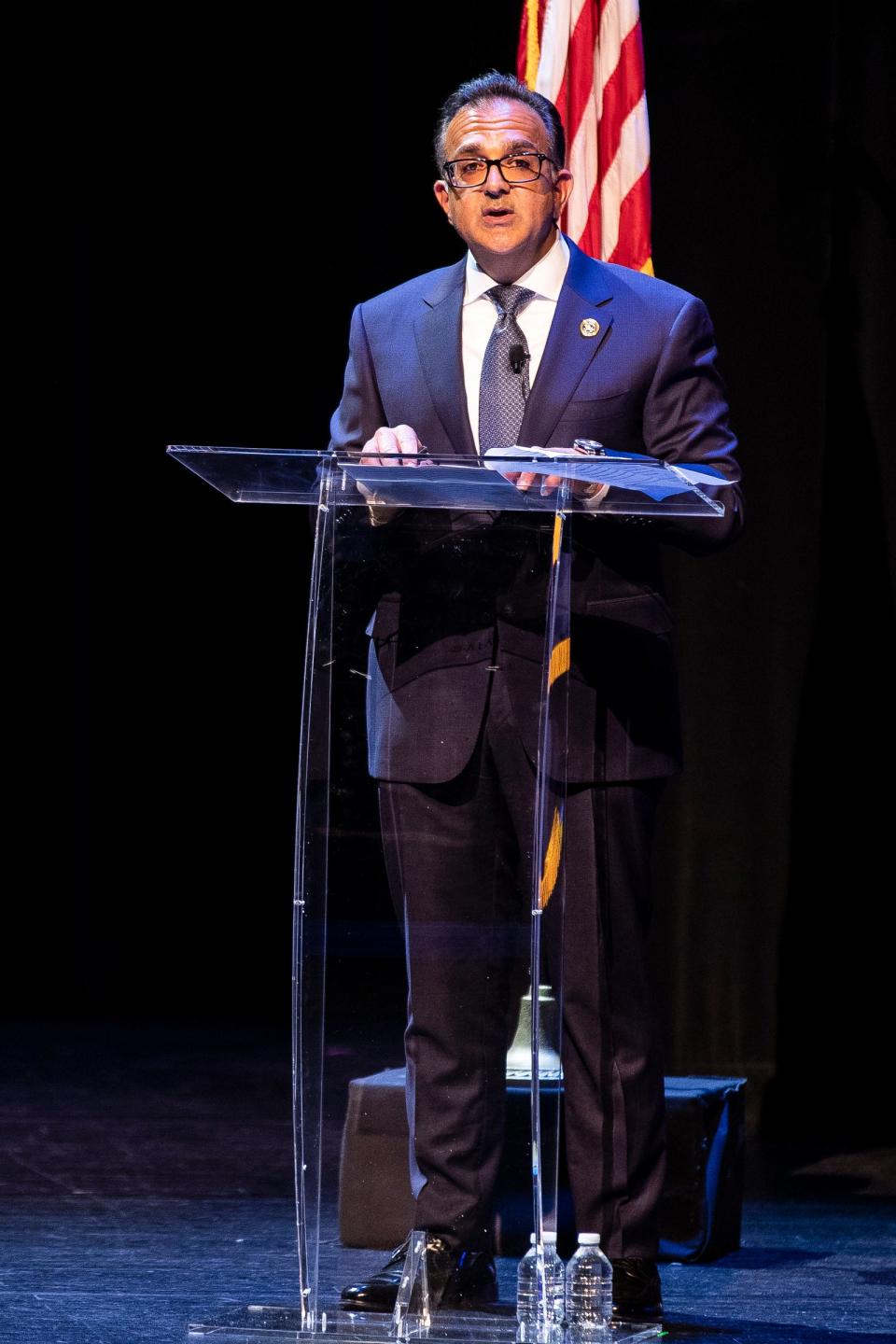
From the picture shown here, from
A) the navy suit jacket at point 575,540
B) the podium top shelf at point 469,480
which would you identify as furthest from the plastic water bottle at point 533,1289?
the podium top shelf at point 469,480

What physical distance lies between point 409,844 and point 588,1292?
0.55 metres

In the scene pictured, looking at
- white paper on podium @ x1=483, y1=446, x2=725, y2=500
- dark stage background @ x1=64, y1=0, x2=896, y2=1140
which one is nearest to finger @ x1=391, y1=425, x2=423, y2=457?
white paper on podium @ x1=483, y1=446, x2=725, y2=500

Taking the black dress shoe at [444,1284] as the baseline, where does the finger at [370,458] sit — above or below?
above

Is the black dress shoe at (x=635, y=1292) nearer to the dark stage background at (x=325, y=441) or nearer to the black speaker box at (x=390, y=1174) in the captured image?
the black speaker box at (x=390, y=1174)

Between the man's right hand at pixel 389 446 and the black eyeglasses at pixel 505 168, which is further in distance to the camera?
the black eyeglasses at pixel 505 168

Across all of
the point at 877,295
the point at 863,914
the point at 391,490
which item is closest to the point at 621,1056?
the point at 391,490

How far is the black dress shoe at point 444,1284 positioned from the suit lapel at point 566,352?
0.95 m

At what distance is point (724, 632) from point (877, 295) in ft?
2.60

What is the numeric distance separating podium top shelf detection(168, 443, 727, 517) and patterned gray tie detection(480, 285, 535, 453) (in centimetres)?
29

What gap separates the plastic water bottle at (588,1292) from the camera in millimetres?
2072

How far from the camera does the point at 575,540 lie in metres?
2.23

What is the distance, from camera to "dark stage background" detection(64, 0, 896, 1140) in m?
4.06

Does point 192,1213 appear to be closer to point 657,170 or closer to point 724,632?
point 724,632

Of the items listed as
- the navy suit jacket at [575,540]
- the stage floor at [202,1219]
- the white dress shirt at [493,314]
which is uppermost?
the white dress shirt at [493,314]
